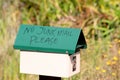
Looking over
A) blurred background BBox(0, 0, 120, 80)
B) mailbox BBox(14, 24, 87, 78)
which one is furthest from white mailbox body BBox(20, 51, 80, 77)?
blurred background BBox(0, 0, 120, 80)

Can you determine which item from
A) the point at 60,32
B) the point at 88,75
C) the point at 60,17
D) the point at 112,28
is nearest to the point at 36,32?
the point at 60,32

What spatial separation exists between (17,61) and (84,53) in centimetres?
70

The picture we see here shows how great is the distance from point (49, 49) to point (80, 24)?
3.04 m

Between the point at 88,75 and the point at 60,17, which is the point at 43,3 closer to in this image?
the point at 60,17

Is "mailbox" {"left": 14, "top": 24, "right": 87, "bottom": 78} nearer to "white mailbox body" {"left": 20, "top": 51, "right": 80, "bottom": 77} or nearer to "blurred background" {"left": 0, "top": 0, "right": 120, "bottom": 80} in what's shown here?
"white mailbox body" {"left": 20, "top": 51, "right": 80, "bottom": 77}

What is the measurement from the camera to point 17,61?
5.30 meters

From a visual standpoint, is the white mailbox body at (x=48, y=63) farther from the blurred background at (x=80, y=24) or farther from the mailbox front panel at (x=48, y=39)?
the blurred background at (x=80, y=24)

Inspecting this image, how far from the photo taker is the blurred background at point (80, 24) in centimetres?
493

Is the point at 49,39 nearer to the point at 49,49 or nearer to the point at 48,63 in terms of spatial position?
the point at 49,49

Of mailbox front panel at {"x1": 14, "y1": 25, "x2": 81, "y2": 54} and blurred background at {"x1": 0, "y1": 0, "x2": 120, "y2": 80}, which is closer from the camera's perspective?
mailbox front panel at {"x1": 14, "y1": 25, "x2": 81, "y2": 54}

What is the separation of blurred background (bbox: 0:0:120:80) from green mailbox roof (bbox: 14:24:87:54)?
1214 mm

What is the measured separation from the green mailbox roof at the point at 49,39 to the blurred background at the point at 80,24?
3.98 ft

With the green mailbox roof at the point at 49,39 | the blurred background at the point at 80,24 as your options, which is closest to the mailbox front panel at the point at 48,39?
the green mailbox roof at the point at 49,39

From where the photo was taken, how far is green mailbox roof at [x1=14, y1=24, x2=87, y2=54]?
3.42 metres
